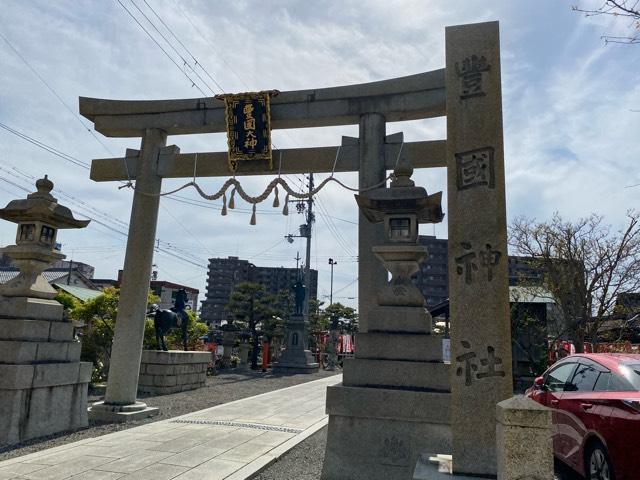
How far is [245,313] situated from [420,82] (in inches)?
904

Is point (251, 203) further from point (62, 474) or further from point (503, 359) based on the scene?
point (503, 359)

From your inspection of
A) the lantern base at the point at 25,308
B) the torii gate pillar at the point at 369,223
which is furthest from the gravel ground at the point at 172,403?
the torii gate pillar at the point at 369,223

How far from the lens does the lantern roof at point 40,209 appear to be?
741cm

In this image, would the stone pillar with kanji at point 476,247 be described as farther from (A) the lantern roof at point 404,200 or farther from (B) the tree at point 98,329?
(B) the tree at point 98,329

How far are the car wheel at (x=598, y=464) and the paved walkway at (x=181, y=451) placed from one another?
3.69 metres

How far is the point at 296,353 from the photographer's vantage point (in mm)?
24672

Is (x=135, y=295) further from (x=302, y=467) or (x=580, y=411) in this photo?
(x=580, y=411)

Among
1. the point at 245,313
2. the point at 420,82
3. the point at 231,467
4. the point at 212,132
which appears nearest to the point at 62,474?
the point at 231,467

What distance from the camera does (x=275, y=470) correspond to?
5434mm

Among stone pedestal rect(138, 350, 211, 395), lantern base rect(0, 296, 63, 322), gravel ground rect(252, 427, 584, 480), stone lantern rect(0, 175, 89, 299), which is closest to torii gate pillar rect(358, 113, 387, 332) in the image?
gravel ground rect(252, 427, 584, 480)

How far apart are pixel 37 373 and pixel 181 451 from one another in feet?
9.35

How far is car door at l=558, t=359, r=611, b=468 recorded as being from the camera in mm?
4191

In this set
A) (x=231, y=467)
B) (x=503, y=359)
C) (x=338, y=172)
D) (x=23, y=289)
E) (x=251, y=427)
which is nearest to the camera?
(x=503, y=359)

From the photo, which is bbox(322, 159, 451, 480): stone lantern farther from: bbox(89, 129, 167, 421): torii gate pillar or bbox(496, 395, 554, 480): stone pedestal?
bbox(89, 129, 167, 421): torii gate pillar
